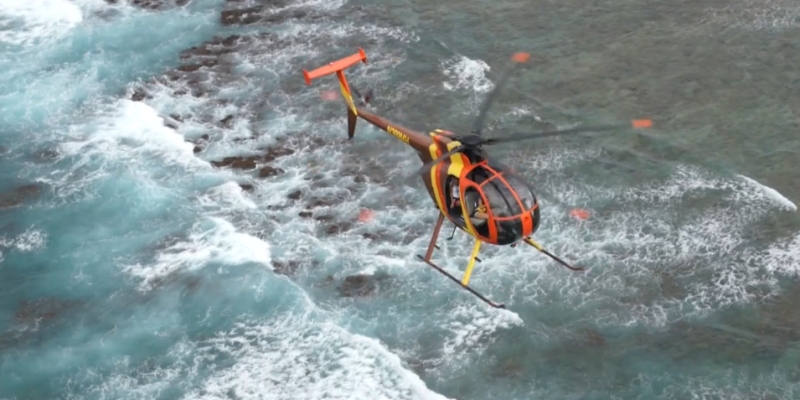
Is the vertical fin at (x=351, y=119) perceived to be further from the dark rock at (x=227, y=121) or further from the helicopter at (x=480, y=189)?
the dark rock at (x=227, y=121)

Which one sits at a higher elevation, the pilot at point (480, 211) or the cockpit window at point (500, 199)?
the cockpit window at point (500, 199)

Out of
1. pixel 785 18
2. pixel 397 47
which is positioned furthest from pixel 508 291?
pixel 785 18

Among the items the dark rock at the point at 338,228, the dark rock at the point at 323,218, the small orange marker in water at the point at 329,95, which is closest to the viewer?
the dark rock at the point at 338,228

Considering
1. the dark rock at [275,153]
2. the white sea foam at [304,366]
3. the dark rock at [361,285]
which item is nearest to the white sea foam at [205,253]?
the dark rock at [361,285]

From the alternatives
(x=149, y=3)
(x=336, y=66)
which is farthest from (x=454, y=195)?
(x=149, y=3)

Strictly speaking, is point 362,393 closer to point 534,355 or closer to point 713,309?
point 534,355

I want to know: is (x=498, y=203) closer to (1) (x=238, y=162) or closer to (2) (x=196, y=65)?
(1) (x=238, y=162)
